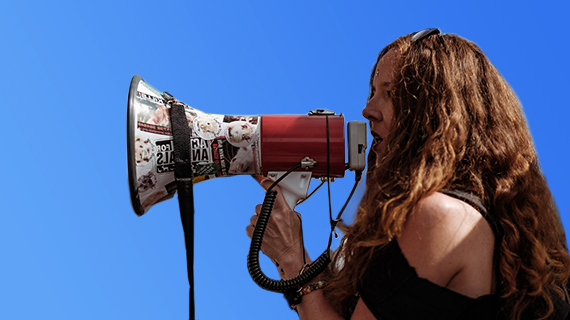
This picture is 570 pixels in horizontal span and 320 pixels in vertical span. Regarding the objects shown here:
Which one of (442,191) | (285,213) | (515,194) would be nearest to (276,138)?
(285,213)

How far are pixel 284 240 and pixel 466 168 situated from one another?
0.67 metres

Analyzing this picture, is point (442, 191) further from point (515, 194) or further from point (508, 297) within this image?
point (508, 297)

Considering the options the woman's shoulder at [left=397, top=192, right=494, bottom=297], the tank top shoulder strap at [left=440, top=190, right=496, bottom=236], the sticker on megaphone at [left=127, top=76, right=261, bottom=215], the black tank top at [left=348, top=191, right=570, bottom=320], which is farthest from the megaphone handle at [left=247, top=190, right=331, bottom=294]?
the tank top shoulder strap at [left=440, top=190, right=496, bottom=236]

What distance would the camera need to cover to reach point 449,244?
141cm

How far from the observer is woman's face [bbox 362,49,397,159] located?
175 cm

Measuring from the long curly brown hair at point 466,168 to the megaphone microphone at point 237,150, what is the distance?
0.91ft

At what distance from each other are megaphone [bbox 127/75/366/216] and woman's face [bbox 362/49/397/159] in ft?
0.52

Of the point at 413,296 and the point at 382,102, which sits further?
the point at 382,102

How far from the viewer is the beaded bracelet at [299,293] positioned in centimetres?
182

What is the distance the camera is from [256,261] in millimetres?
1945

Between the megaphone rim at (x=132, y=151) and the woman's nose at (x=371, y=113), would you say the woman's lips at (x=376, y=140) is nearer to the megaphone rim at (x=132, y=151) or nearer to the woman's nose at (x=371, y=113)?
the woman's nose at (x=371, y=113)

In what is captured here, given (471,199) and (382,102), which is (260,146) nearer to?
(382,102)

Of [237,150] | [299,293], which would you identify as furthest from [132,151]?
[299,293]

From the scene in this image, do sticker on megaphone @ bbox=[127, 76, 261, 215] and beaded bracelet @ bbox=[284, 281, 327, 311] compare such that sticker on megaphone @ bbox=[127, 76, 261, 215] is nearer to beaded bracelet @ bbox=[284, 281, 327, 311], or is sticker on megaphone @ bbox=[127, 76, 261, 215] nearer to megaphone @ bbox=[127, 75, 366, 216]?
megaphone @ bbox=[127, 75, 366, 216]
